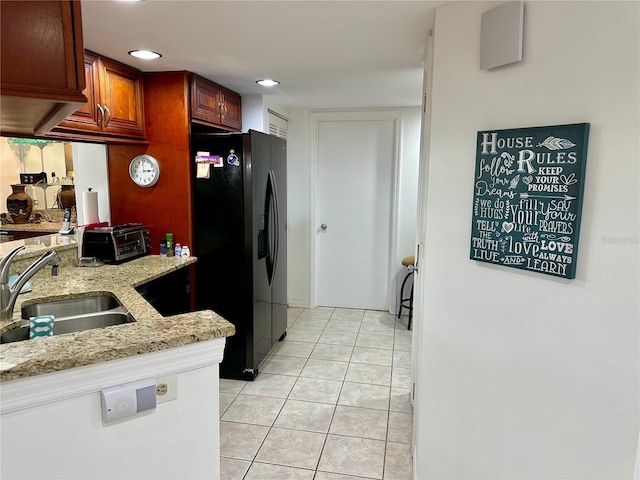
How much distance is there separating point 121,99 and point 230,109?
3.30 feet

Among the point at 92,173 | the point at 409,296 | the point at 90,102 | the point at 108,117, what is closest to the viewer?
the point at 90,102

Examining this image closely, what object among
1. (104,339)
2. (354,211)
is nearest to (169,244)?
(104,339)

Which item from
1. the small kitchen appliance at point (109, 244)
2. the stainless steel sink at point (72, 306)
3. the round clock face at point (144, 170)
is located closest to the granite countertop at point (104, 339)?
the stainless steel sink at point (72, 306)

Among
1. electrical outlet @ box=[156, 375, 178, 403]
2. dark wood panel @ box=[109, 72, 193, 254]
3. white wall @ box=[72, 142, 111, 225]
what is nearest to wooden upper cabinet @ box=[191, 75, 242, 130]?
dark wood panel @ box=[109, 72, 193, 254]

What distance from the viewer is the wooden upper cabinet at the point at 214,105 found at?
9.93 feet

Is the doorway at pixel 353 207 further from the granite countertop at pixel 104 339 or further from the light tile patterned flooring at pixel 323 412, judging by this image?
the granite countertop at pixel 104 339

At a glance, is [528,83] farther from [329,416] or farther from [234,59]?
[329,416]

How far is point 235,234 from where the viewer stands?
9.94 feet

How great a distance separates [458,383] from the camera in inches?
73.4

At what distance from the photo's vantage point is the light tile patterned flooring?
2.23 m

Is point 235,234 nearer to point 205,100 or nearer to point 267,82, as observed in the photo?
point 205,100

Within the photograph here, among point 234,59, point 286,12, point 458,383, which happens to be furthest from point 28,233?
point 458,383

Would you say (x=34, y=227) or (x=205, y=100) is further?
(x=205, y=100)

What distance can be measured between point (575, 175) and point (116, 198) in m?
2.90
